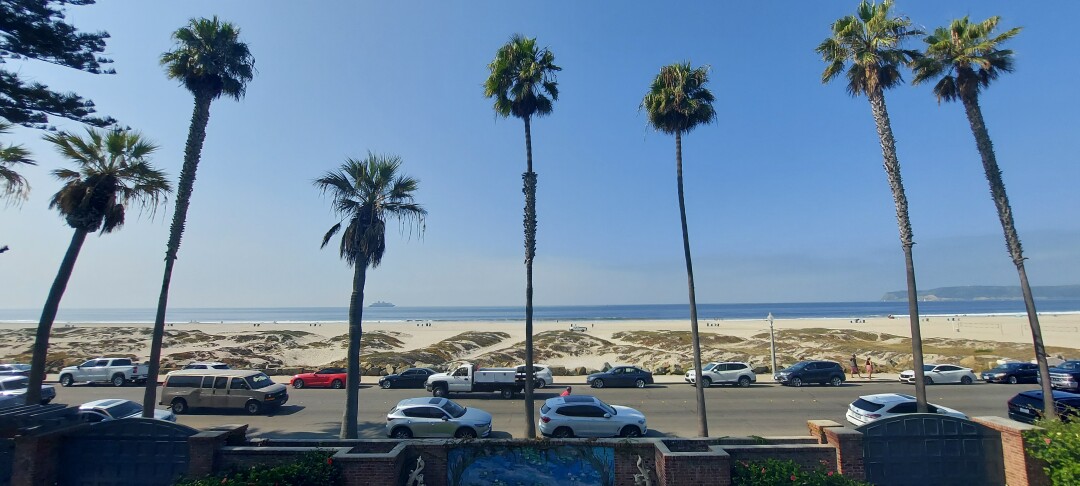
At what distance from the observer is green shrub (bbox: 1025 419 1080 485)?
8.83 m

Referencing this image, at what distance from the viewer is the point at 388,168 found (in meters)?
17.8

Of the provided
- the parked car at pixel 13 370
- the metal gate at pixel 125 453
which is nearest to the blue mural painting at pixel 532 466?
the metal gate at pixel 125 453

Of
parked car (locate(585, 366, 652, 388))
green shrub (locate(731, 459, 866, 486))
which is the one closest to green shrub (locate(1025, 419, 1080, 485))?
green shrub (locate(731, 459, 866, 486))

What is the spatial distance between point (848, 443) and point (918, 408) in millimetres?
9133

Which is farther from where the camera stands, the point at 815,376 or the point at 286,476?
the point at 815,376

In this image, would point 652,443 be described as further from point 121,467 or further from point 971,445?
point 121,467

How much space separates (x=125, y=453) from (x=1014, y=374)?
3994 centimetres

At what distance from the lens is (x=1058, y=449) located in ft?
29.9

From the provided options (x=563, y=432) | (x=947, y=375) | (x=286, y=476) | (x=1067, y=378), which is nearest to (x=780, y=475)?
(x=563, y=432)

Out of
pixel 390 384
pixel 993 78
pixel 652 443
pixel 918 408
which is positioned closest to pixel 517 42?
pixel 652 443

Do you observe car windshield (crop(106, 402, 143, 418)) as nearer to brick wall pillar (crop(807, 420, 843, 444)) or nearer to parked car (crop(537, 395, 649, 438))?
parked car (crop(537, 395, 649, 438))

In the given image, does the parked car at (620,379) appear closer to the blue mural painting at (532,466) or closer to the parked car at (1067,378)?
the parked car at (1067,378)

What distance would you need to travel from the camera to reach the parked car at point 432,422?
17453 mm

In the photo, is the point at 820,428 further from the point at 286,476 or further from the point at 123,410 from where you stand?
the point at 123,410
